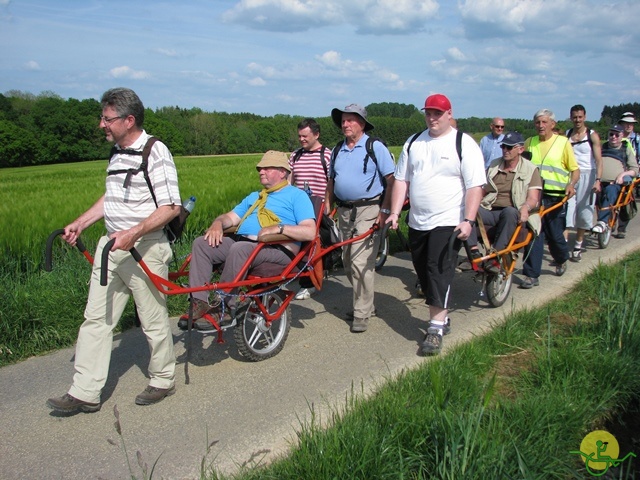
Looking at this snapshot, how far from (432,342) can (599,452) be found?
6.42 ft

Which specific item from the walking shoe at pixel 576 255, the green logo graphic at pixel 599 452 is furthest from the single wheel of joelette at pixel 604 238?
the green logo graphic at pixel 599 452

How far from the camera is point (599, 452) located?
3.38 m

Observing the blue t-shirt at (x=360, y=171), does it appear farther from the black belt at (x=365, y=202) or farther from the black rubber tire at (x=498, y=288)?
the black rubber tire at (x=498, y=288)

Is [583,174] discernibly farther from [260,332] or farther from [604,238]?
[260,332]

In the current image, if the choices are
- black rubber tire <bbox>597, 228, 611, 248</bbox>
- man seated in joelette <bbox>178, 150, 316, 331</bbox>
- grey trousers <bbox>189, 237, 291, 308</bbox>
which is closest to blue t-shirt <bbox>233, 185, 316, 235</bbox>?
man seated in joelette <bbox>178, 150, 316, 331</bbox>

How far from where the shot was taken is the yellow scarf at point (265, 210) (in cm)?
511

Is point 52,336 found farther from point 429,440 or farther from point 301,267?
point 429,440

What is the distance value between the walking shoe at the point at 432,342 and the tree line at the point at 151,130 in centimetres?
4831

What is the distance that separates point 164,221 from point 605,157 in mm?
8742

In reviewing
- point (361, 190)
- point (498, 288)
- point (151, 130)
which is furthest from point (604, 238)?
point (151, 130)

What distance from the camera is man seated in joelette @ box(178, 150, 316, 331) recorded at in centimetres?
470

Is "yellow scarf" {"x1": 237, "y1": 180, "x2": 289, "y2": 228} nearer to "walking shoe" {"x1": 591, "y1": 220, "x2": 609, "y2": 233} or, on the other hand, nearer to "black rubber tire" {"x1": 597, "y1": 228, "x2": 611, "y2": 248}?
"walking shoe" {"x1": 591, "y1": 220, "x2": 609, "y2": 233}

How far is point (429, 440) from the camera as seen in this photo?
328 cm

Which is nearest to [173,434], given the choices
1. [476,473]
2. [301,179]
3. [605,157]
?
[476,473]
